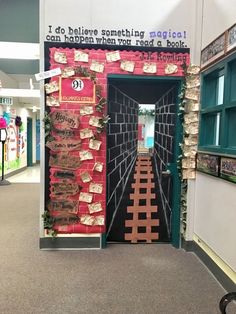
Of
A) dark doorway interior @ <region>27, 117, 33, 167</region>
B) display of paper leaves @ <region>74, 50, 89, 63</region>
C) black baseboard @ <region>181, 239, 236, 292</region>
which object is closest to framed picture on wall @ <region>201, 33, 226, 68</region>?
display of paper leaves @ <region>74, 50, 89, 63</region>

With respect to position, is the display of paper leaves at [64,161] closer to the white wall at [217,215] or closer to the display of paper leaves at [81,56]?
the display of paper leaves at [81,56]

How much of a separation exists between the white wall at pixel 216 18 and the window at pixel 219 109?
0.97ft

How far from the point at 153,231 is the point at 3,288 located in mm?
1740

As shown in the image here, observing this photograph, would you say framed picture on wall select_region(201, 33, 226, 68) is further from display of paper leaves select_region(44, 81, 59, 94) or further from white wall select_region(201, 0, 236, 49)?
display of paper leaves select_region(44, 81, 59, 94)

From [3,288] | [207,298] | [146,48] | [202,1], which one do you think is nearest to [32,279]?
[3,288]

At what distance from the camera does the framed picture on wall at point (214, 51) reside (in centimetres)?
268

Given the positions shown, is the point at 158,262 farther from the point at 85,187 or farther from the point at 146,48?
the point at 146,48

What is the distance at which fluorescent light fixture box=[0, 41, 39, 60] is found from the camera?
542cm

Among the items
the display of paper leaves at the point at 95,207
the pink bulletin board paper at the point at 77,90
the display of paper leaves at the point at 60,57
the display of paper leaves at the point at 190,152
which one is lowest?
the display of paper leaves at the point at 95,207

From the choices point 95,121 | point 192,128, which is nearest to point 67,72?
point 95,121

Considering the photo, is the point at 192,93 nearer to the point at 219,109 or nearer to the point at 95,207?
the point at 219,109

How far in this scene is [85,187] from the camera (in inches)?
132

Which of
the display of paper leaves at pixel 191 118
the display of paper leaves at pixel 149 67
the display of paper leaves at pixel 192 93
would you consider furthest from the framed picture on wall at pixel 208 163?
the display of paper leaves at pixel 149 67

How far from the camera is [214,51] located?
2848 mm
